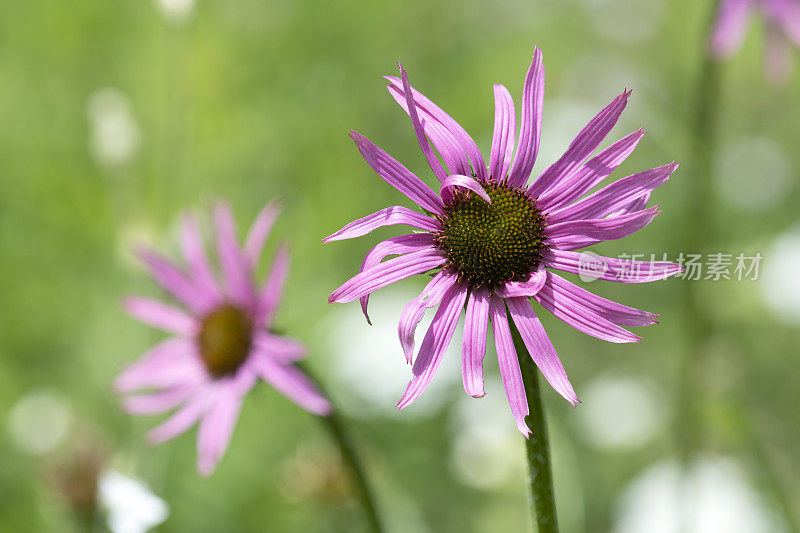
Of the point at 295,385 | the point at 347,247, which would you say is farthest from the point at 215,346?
the point at 347,247

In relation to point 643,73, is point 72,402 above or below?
below

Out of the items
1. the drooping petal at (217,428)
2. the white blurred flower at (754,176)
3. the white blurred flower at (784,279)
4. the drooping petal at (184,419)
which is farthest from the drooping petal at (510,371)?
the white blurred flower at (754,176)

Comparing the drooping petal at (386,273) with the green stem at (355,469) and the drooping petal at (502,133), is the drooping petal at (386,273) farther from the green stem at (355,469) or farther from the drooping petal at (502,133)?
the green stem at (355,469)

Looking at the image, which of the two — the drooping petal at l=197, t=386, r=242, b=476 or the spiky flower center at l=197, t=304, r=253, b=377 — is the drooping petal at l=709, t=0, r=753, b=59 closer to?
the spiky flower center at l=197, t=304, r=253, b=377

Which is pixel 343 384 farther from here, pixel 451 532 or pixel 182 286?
pixel 182 286

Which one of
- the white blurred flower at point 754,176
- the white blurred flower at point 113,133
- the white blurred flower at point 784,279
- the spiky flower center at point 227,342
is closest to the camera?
the spiky flower center at point 227,342

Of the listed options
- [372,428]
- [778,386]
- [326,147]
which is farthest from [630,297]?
[326,147]
